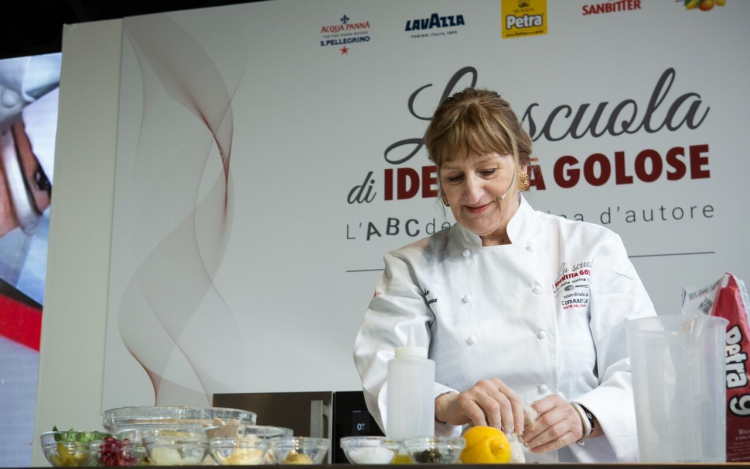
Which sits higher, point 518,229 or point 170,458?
point 518,229

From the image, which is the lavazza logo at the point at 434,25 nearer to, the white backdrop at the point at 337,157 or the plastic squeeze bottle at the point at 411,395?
the white backdrop at the point at 337,157

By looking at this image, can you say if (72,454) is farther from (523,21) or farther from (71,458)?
(523,21)

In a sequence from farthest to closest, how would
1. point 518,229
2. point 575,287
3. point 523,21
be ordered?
point 523,21 → point 518,229 → point 575,287

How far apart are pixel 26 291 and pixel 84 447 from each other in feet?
9.27

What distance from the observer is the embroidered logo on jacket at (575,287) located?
1.59 metres

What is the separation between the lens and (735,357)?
1.21 meters

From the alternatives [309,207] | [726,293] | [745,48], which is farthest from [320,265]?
[726,293]

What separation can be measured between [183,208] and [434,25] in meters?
1.22

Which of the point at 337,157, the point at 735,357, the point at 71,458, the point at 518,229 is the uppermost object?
the point at 337,157

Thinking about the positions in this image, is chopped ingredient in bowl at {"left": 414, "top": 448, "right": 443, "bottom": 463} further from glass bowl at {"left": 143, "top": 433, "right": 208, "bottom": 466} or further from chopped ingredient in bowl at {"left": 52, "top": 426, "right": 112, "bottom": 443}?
chopped ingredient in bowl at {"left": 52, "top": 426, "right": 112, "bottom": 443}

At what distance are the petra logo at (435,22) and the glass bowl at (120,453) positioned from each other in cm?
264

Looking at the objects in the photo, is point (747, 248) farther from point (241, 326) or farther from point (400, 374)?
point (400, 374)

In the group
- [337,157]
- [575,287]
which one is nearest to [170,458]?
[575,287]

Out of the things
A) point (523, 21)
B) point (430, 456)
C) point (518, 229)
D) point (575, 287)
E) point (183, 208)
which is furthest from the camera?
point (183, 208)
